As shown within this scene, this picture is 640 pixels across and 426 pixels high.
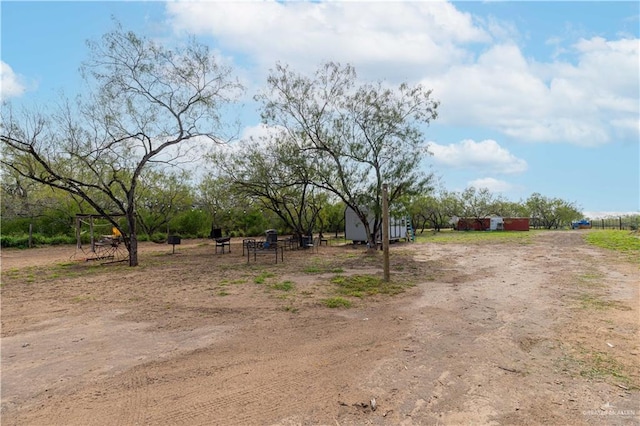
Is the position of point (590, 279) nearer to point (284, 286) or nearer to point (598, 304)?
point (598, 304)

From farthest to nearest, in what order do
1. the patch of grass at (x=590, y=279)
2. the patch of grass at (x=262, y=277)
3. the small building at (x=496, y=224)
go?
the small building at (x=496, y=224)
the patch of grass at (x=262, y=277)
the patch of grass at (x=590, y=279)

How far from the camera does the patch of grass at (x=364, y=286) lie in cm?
741

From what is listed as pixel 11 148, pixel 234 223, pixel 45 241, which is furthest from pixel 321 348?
pixel 234 223

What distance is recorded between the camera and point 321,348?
4.25 meters

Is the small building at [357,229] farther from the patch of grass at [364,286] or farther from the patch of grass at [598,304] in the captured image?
the patch of grass at [598,304]

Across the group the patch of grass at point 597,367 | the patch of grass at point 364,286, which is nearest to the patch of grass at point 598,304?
the patch of grass at point 597,367

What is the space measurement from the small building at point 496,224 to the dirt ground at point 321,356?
37.5 m

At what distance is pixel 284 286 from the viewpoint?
323 inches

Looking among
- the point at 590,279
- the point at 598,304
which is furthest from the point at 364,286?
the point at 590,279

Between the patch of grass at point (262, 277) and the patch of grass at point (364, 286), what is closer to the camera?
the patch of grass at point (364, 286)

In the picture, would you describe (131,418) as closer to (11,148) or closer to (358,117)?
(11,148)

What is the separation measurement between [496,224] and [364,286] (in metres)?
40.1

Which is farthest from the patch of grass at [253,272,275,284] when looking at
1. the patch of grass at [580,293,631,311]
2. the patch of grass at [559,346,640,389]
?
the patch of grass at [559,346,640,389]

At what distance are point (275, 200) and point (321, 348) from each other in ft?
51.9
